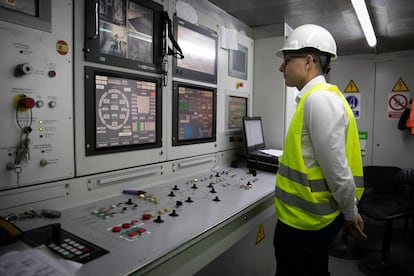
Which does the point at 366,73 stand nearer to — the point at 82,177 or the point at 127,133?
the point at 127,133

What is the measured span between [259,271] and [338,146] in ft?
4.78

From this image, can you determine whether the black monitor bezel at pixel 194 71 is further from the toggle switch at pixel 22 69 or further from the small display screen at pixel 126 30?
the toggle switch at pixel 22 69

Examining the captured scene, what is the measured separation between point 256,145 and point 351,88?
7.40 feet

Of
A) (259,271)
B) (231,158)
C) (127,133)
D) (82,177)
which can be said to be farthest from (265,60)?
(82,177)

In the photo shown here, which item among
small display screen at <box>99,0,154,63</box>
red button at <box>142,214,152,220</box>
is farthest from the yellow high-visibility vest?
small display screen at <box>99,0,154,63</box>

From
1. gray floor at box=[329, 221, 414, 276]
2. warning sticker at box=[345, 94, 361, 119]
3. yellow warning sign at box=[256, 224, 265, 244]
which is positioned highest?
warning sticker at box=[345, 94, 361, 119]

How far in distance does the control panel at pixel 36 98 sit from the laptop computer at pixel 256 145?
60.1 inches

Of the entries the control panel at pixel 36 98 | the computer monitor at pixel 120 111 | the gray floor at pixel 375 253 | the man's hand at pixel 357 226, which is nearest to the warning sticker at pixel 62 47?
the control panel at pixel 36 98

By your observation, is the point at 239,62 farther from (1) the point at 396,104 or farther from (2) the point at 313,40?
(1) the point at 396,104

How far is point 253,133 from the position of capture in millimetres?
2684

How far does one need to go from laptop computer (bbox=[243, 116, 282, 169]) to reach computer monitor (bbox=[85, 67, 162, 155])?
0.92 meters

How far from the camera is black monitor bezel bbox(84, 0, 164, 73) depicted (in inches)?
57.6

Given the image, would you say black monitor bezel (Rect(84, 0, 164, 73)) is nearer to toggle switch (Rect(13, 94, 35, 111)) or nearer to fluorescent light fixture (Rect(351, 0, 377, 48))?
toggle switch (Rect(13, 94, 35, 111))

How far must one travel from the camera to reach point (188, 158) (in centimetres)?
221
